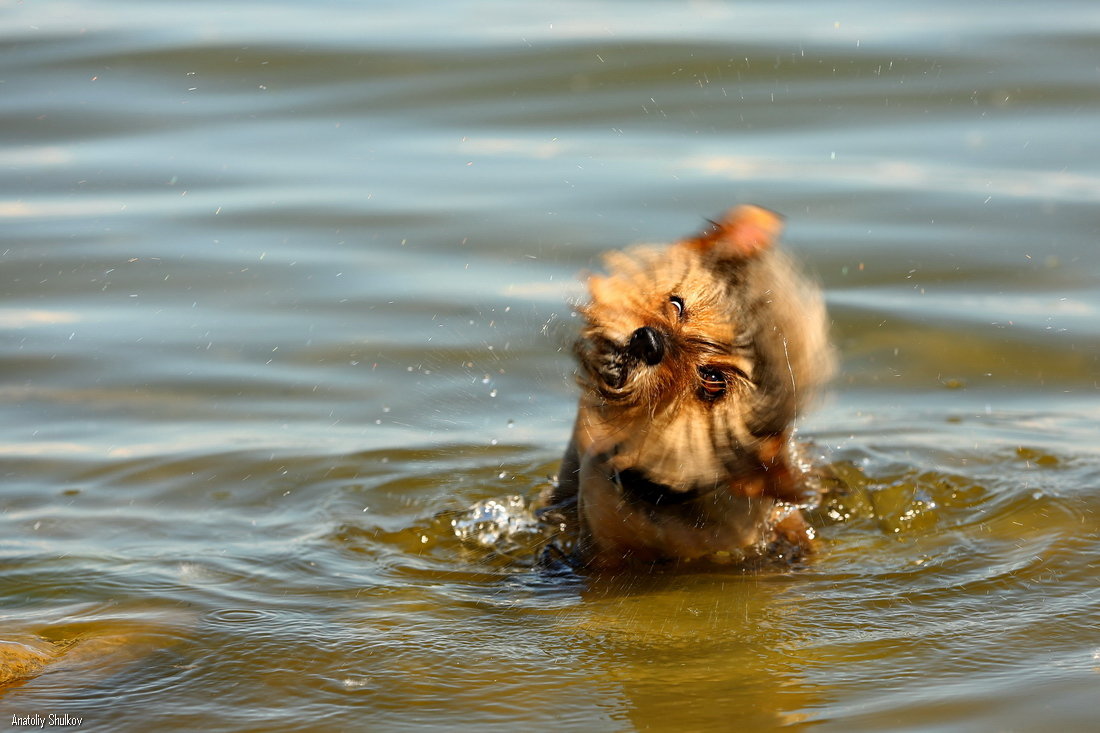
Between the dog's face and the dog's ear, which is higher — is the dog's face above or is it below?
below

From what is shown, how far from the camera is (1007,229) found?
838 cm

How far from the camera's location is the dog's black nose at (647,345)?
3.89m

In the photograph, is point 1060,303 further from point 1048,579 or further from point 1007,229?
point 1048,579

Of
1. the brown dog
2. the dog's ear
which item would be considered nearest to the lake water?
the brown dog

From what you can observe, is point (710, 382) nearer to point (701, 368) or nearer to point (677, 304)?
point (701, 368)

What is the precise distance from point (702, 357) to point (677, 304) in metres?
0.16

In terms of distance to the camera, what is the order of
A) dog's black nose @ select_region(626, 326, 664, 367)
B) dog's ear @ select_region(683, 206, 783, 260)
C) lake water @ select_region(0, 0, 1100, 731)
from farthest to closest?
lake water @ select_region(0, 0, 1100, 731)
dog's ear @ select_region(683, 206, 783, 260)
dog's black nose @ select_region(626, 326, 664, 367)

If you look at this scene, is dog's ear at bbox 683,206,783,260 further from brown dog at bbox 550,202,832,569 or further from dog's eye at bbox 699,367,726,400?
dog's eye at bbox 699,367,726,400

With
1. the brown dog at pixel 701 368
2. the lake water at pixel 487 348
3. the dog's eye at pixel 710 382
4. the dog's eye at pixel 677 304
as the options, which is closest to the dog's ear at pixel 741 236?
the brown dog at pixel 701 368

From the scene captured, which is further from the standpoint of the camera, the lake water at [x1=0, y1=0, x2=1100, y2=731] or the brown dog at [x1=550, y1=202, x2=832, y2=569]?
the lake water at [x1=0, y1=0, x2=1100, y2=731]

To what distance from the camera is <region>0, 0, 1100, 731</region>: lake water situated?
4258 mm

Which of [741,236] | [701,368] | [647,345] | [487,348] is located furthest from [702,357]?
[487,348]

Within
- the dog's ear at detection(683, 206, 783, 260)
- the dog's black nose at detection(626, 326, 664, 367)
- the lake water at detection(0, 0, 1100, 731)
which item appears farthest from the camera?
the lake water at detection(0, 0, 1100, 731)

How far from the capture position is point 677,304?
398cm
